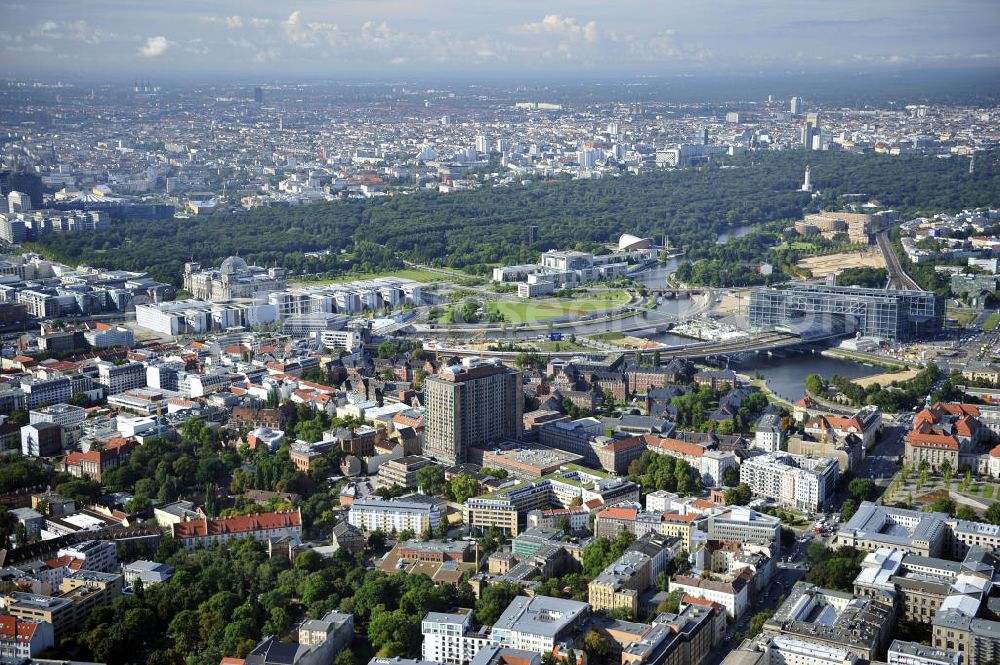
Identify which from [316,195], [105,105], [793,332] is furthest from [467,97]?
[793,332]

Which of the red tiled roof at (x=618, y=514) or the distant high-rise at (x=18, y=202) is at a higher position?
the distant high-rise at (x=18, y=202)

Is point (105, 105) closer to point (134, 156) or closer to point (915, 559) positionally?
point (134, 156)

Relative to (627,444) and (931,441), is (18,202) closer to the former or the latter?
(627,444)

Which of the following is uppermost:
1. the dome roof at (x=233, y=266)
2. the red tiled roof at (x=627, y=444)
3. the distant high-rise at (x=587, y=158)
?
the distant high-rise at (x=587, y=158)

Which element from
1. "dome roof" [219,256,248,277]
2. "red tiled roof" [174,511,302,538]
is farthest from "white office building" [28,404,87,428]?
"dome roof" [219,256,248,277]

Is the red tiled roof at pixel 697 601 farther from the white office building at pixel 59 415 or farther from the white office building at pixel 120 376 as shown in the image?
the white office building at pixel 120 376

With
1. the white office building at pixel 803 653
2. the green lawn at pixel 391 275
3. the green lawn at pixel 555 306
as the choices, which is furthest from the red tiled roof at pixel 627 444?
the green lawn at pixel 391 275

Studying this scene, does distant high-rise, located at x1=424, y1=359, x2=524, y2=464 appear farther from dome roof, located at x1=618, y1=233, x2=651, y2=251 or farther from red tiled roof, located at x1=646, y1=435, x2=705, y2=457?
dome roof, located at x1=618, y1=233, x2=651, y2=251
